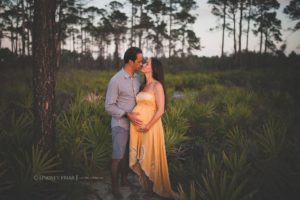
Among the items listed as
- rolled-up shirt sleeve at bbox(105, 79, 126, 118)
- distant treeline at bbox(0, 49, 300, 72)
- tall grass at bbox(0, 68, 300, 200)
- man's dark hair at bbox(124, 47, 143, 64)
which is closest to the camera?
tall grass at bbox(0, 68, 300, 200)

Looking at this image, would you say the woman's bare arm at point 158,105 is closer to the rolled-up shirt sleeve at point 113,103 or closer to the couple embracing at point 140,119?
the couple embracing at point 140,119

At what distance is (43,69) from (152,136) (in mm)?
1778

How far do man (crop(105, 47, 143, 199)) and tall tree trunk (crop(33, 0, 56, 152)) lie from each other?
0.83m

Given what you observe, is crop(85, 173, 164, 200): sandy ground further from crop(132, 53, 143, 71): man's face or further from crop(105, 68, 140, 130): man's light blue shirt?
crop(132, 53, 143, 71): man's face

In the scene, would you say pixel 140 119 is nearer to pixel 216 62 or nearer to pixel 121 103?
pixel 121 103

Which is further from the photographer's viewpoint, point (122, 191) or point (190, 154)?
point (190, 154)

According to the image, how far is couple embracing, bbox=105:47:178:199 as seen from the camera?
389 centimetres

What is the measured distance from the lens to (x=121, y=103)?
400cm

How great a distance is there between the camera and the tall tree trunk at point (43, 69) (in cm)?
367

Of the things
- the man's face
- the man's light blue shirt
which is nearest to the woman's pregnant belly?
the man's light blue shirt

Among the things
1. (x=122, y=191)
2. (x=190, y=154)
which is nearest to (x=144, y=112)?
(x=122, y=191)

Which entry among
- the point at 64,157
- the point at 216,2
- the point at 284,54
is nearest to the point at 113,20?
the point at 216,2

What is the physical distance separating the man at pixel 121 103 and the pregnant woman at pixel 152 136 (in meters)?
0.11

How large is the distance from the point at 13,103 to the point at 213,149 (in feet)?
16.9
